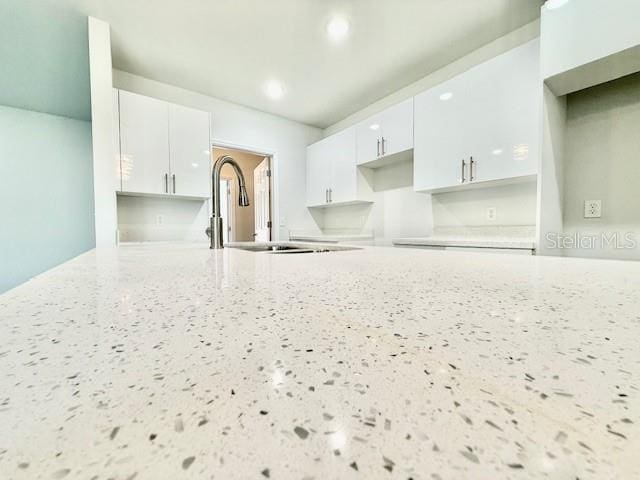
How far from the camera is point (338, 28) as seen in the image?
2.02 metres

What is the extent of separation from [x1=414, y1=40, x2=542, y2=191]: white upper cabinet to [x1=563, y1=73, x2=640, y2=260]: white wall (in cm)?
40

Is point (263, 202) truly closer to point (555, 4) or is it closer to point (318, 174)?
point (318, 174)

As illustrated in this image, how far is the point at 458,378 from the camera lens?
0.18m

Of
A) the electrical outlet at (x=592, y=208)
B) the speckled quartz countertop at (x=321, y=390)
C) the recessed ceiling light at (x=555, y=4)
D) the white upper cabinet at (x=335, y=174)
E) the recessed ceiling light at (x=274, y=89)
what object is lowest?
the speckled quartz countertop at (x=321, y=390)

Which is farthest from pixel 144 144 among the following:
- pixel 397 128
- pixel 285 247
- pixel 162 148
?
pixel 397 128

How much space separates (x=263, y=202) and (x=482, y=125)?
284 cm

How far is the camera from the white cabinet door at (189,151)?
255 cm

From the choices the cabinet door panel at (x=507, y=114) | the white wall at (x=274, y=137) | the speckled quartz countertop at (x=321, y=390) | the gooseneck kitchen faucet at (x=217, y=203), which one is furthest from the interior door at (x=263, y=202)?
the speckled quartz countertop at (x=321, y=390)

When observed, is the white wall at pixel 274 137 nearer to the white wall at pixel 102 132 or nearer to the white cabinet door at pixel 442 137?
the white wall at pixel 102 132

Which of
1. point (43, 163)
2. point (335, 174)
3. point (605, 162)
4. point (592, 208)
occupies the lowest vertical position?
point (592, 208)

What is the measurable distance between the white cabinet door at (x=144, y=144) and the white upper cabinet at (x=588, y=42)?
2.84 m

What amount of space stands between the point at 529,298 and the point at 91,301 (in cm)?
60

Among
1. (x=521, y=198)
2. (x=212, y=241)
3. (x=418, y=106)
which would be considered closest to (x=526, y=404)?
(x=212, y=241)

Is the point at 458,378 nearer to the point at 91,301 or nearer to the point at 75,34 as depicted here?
the point at 91,301
